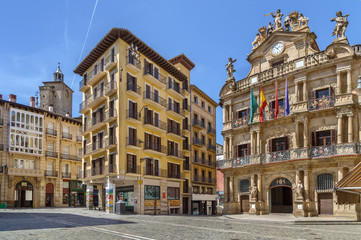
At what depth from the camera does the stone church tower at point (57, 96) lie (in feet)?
197

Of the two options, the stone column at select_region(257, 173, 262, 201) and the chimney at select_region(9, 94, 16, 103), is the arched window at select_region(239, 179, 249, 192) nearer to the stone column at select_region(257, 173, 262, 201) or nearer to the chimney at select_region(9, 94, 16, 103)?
the stone column at select_region(257, 173, 262, 201)

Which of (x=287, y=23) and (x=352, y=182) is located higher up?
(x=287, y=23)

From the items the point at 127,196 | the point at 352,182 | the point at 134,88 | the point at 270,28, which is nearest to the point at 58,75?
the point at 134,88

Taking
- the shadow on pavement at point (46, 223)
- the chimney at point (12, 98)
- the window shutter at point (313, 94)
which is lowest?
the shadow on pavement at point (46, 223)

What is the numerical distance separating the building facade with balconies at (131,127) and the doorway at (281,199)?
1095 centimetres

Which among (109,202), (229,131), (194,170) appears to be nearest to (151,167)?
(109,202)

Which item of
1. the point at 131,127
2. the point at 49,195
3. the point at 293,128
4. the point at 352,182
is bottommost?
the point at 49,195

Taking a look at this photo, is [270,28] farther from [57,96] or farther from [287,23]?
[57,96]

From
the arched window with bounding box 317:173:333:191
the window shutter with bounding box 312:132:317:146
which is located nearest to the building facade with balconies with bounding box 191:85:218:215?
the arched window with bounding box 317:173:333:191

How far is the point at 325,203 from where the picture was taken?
29.6 metres

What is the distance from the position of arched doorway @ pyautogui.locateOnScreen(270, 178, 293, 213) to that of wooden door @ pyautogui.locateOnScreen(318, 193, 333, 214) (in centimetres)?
337

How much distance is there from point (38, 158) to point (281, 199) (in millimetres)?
33242

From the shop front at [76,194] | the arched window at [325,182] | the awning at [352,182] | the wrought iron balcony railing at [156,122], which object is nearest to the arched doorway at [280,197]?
the arched window at [325,182]

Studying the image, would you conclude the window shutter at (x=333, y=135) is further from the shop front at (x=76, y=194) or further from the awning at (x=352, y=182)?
the shop front at (x=76, y=194)
